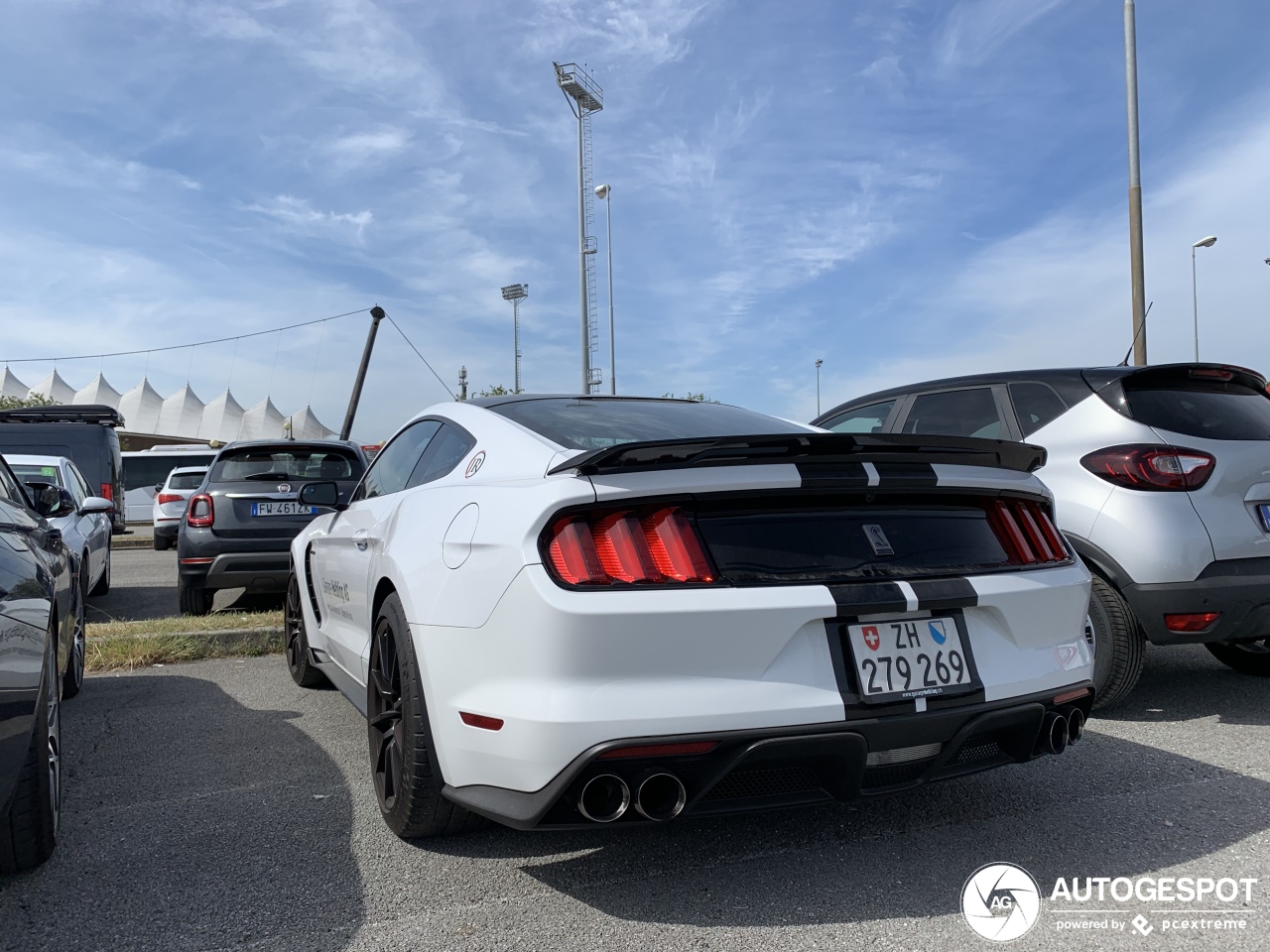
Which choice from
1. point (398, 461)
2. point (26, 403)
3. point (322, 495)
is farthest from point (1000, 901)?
point (26, 403)

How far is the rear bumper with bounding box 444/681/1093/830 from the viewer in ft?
7.23

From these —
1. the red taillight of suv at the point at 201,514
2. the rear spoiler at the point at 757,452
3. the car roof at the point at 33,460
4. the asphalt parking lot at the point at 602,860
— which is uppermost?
the car roof at the point at 33,460

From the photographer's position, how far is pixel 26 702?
2.33 meters

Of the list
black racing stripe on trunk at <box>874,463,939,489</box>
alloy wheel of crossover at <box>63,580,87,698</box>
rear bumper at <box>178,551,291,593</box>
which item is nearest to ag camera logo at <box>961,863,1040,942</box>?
black racing stripe on trunk at <box>874,463,939,489</box>

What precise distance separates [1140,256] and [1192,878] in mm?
10971

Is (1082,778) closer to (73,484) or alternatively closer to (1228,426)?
(1228,426)

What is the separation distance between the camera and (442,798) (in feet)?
8.75

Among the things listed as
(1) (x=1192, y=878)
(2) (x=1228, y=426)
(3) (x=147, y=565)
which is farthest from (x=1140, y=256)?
(3) (x=147, y=565)

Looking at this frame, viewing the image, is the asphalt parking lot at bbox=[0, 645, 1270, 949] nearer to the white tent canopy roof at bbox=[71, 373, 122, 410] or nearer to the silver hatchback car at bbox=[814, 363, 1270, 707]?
the silver hatchback car at bbox=[814, 363, 1270, 707]

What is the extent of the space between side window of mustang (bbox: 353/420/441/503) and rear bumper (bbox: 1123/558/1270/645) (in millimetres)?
3031

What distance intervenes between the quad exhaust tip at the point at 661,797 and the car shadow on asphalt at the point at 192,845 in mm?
804

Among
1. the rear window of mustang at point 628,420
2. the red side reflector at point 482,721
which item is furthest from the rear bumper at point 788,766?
the rear window of mustang at point 628,420

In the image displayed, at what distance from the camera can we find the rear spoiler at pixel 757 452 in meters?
2.33

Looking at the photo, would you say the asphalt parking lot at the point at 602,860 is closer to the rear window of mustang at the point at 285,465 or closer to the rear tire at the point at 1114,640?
the rear tire at the point at 1114,640
